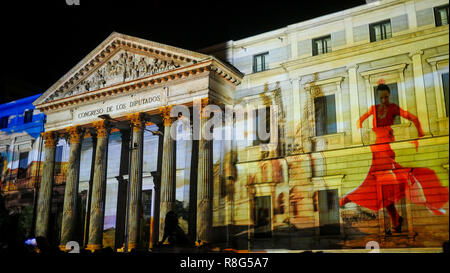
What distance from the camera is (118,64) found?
27891 mm

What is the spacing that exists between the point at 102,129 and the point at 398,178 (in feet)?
58.4

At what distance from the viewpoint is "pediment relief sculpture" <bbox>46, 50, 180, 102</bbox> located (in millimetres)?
26312

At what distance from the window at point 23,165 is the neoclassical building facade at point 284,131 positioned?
5.82m

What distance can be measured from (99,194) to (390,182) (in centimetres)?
1689

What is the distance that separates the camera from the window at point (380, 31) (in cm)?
2243

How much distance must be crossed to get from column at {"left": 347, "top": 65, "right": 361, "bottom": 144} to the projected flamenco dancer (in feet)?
1.05

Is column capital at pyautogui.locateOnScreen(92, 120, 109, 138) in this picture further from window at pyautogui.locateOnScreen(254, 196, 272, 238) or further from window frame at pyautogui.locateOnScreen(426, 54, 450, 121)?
window frame at pyautogui.locateOnScreen(426, 54, 450, 121)

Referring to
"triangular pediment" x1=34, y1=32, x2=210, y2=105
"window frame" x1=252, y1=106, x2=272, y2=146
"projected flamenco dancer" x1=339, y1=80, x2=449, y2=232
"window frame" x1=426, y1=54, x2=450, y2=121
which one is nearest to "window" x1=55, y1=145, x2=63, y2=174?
"triangular pediment" x1=34, y1=32, x2=210, y2=105

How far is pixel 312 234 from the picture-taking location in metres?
22.2

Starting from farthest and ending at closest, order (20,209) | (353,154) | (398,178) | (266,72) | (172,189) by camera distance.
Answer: (20,209)
(266,72)
(172,189)
(353,154)
(398,178)

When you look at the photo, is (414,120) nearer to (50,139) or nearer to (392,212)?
(392,212)

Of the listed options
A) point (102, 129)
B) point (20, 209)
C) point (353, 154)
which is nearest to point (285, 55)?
point (353, 154)

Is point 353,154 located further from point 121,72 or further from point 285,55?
point 121,72

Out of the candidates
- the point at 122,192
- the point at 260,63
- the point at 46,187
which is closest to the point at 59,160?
the point at 46,187
